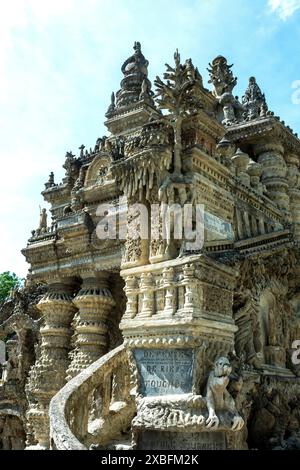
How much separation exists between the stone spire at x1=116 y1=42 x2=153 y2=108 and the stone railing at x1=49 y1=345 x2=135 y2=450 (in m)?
12.1

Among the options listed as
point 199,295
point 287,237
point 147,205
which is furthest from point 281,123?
point 199,295

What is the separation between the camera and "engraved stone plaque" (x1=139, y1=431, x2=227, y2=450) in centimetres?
699

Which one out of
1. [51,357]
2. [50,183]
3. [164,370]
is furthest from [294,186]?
[50,183]

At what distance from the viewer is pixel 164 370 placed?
24.4 feet

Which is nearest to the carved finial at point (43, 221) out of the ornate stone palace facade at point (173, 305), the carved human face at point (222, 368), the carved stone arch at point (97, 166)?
the ornate stone palace facade at point (173, 305)

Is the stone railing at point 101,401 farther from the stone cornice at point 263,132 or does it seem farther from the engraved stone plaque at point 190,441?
the stone cornice at point 263,132

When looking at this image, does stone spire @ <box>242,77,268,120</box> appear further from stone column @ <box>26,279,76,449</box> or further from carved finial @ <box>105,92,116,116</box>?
stone column @ <box>26,279,76,449</box>

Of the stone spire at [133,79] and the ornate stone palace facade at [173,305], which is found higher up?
the stone spire at [133,79]

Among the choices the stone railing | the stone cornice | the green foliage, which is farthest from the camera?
the green foliage

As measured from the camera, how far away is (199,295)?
24.2 ft

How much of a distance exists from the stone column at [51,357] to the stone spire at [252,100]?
7.60 m

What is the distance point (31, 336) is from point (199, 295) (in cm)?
1050

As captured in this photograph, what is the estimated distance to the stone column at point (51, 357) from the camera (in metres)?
12.3

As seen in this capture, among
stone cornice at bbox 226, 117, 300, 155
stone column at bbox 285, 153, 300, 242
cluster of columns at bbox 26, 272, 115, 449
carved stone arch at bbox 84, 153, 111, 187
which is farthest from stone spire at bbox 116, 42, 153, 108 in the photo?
cluster of columns at bbox 26, 272, 115, 449
